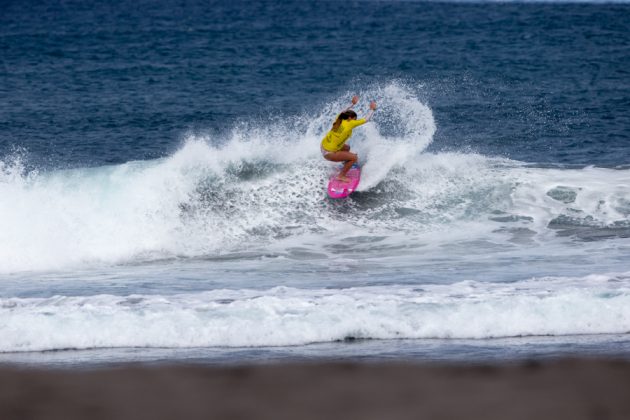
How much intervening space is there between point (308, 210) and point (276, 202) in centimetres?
69

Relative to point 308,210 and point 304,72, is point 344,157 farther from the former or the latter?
point 304,72

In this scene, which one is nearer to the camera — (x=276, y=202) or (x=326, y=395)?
(x=326, y=395)

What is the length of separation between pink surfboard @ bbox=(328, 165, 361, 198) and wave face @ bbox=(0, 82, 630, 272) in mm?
159

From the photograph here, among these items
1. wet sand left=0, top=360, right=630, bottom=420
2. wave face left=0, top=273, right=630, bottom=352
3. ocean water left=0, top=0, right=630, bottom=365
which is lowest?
wet sand left=0, top=360, right=630, bottom=420

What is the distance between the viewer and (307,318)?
400 inches

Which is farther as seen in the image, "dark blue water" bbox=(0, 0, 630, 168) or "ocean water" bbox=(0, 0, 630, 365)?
"dark blue water" bbox=(0, 0, 630, 168)

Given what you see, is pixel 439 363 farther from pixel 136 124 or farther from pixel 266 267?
pixel 136 124

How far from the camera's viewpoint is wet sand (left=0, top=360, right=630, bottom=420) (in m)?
4.14

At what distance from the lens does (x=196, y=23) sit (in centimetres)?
4712

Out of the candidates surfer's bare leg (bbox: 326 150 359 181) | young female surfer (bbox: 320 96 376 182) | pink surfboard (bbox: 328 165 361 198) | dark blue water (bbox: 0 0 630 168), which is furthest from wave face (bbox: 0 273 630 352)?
dark blue water (bbox: 0 0 630 168)

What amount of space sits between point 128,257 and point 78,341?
422 cm

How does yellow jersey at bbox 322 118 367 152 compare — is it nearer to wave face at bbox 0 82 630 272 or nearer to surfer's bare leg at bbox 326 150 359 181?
surfer's bare leg at bbox 326 150 359 181

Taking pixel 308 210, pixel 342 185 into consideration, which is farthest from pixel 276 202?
pixel 342 185

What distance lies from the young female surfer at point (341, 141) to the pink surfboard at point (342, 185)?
9 cm
